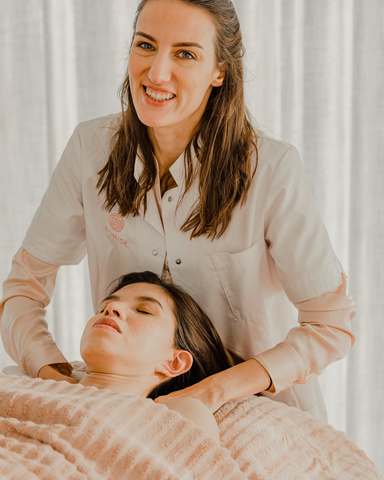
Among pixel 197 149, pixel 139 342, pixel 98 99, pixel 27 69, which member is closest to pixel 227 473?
pixel 139 342

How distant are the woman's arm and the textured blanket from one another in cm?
6

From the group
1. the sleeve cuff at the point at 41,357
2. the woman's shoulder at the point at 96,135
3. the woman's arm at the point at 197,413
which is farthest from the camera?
the woman's shoulder at the point at 96,135

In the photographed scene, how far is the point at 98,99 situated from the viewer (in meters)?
2.16

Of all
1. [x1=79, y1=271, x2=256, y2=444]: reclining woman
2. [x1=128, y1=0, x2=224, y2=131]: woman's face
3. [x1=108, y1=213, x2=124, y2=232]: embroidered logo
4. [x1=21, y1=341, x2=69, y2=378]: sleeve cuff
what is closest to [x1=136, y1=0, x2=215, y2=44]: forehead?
[x1=128, y1=0, x2=224, y2=131]: woman's face

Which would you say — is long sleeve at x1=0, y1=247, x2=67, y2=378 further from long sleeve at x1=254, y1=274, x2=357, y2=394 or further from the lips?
long sleeve at x1=254, y1=274, x2=357, y2=394

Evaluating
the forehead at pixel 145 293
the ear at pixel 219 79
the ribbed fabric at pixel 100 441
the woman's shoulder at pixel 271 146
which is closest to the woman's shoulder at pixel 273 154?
the woman's shoulder at pixel 271 146

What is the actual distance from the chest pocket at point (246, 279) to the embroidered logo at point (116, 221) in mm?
276

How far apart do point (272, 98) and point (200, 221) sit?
880 millimetres

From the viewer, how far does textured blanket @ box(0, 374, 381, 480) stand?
984mm

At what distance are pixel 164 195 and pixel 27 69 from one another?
1018 mm

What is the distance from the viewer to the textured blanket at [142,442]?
98 centimetres

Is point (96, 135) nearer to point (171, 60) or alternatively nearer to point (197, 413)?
point (171, 60)

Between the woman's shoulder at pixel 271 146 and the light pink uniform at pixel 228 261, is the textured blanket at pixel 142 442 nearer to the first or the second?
the light pink uniform at pixel 228 261

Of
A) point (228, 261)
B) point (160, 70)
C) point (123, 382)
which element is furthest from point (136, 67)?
point (123, 382)
